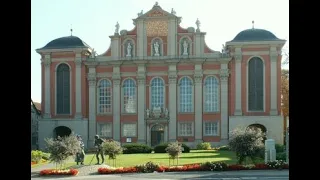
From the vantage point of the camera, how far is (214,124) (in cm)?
4688

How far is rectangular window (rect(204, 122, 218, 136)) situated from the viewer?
153 feet

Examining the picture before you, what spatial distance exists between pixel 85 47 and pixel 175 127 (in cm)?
1359

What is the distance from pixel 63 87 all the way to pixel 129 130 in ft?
29.5

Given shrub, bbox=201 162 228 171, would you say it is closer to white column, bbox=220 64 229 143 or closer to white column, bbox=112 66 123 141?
white column, bbox=220 64 229 143

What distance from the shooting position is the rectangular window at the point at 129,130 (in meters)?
47.8

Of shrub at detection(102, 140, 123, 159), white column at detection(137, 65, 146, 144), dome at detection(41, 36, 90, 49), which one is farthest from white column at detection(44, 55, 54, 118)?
shrub at detection(102, 140, 123, 159)

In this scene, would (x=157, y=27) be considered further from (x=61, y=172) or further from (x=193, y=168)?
(x=61, y=172)

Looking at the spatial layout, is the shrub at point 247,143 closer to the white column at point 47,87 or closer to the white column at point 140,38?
the white column at point 140,38

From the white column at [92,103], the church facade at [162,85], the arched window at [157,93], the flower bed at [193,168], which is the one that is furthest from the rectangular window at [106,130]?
the flower bed at [193,168]

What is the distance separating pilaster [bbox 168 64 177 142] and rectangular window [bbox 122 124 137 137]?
4014 mm

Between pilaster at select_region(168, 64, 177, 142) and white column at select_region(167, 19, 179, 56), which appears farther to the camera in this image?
white column at select_region(167, 19, 179, 56)

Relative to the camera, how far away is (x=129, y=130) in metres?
47.9

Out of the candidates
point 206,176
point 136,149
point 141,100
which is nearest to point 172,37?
point 141,100
